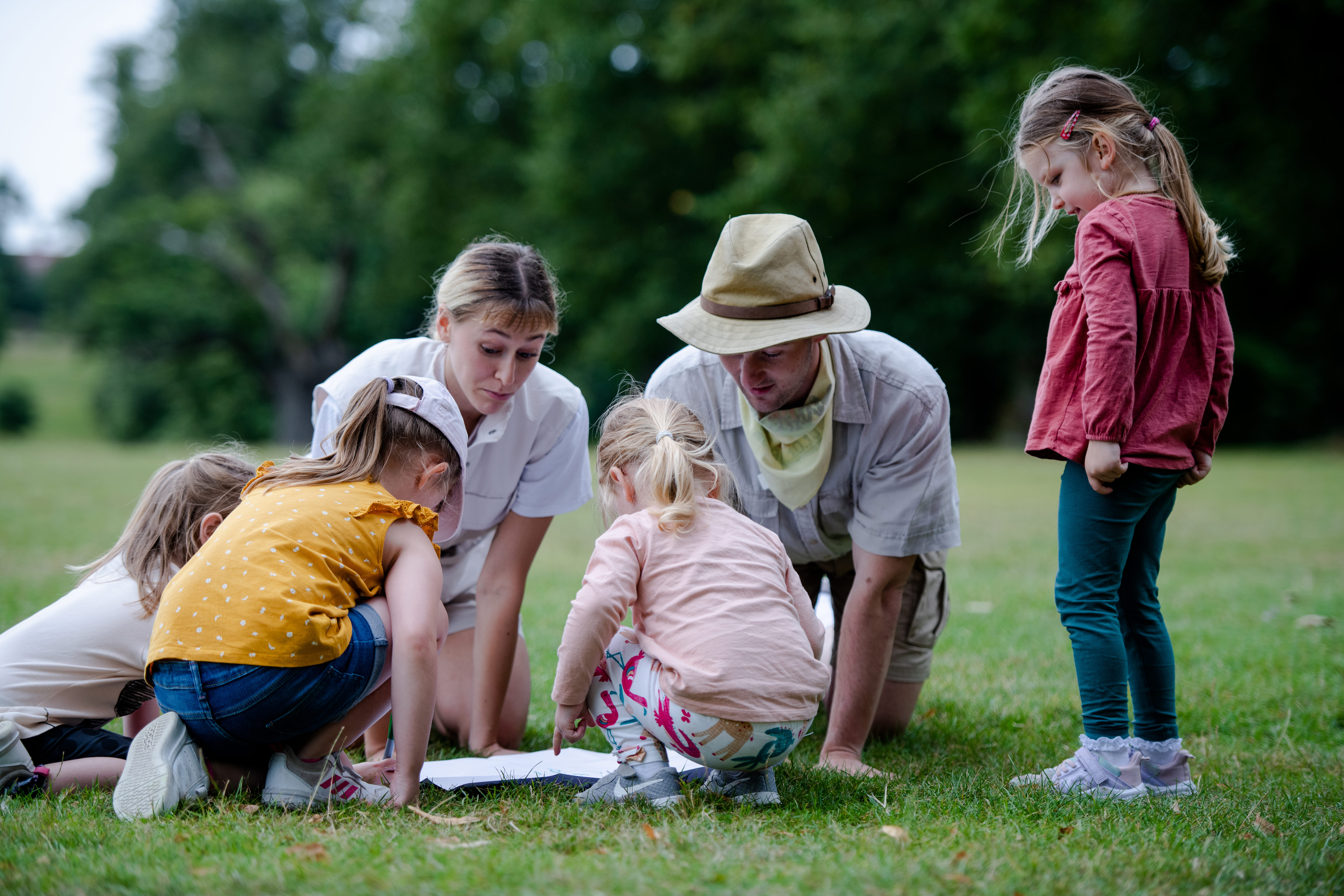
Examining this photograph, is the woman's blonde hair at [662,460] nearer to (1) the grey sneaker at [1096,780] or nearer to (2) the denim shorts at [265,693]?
(2) the denim shorts at [265,693]

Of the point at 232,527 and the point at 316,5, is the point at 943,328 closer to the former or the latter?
the point at 232,527

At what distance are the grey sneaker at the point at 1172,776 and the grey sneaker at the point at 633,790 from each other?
129cm

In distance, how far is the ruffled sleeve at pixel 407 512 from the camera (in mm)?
2699

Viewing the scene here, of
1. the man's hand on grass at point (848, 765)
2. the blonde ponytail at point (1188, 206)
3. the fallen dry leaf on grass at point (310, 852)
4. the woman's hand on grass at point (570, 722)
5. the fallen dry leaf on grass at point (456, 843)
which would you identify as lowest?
the man's hand on grass at point (848, 765)

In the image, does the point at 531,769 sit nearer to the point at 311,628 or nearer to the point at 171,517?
the point at 311,628

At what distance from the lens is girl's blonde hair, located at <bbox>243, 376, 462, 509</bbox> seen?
2.81 m

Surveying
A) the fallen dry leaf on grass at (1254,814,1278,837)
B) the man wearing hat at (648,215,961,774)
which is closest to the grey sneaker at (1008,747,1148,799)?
the fallen dry leaf on grass at (1254,814,1278,837)

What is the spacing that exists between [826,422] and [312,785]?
177 centimetres

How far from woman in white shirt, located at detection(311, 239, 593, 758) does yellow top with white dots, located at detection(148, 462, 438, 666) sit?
0.56 meters

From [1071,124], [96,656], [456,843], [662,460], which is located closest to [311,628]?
[456,843]

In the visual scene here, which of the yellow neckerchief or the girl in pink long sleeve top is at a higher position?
the yellow neckerchief

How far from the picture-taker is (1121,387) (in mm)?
2820

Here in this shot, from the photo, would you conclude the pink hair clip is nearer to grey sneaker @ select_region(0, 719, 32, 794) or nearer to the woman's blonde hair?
the woman's blonde hair

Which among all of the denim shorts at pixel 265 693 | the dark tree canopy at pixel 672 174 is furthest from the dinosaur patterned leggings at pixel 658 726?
the dark tree canopy at pixel 672 174
